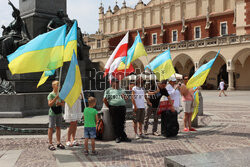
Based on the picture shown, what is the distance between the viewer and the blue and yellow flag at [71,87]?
440 cm

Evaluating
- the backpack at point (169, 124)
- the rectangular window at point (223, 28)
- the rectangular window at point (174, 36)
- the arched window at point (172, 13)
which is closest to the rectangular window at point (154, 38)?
the rectangular window at point (174, 36)

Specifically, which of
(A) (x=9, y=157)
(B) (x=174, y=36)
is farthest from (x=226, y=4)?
(A) (x=9, y=157)

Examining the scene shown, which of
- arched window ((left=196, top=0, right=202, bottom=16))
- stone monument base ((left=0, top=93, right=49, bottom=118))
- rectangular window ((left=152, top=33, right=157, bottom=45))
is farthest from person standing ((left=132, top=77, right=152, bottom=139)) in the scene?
rectangular window ((left=152, top=33, right=157, bottom=45))

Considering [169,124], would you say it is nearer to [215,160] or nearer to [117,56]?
[117,56]

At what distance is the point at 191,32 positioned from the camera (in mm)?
37344

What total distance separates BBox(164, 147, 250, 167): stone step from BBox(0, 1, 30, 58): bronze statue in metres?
7.38

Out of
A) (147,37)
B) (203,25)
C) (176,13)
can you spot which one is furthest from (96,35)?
(203,25)

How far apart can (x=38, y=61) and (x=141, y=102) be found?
2685 millimetres

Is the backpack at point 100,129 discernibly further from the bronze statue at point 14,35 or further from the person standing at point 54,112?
the bronze statue at point 14,35

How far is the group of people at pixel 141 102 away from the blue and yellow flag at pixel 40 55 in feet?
4.83

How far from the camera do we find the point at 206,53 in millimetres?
29406

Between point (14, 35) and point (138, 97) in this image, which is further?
point (14, 35)

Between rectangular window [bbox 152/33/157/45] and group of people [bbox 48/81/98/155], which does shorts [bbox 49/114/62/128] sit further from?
rectangular window [bbox 152/33/157/45]

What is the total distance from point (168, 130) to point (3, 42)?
6.48 m
